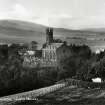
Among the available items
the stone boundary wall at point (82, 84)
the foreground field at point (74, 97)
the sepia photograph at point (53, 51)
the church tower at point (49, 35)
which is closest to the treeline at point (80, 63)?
the sepia photograph at point (53, 51)

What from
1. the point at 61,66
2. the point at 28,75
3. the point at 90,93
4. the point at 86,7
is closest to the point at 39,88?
the point at 28,75

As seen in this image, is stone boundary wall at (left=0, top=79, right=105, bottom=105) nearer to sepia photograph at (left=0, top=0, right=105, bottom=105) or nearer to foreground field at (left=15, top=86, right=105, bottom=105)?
sepia photograph at (left=0, top=0, right=105, bottom=105)

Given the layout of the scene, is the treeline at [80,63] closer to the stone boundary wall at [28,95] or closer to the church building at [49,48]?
the church building at [49,48]

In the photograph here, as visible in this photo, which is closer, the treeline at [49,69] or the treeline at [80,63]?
the treeline at [49,69]

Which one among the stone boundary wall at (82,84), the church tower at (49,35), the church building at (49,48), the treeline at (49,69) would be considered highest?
the church tower at (49,35)

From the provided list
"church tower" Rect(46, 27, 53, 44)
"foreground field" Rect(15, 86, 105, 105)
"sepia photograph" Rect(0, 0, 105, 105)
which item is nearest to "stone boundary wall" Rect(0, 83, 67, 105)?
"sepia photograph" Rect(0, 0, 105, 105)

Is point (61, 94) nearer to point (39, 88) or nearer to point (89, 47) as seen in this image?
point (39, 88)
